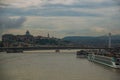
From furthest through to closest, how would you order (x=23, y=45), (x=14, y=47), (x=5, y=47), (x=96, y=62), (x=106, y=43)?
(x=106, y=43) → (x=23, y=45) → (x=14, y=47) → (x=5, y=47) → (x=96, y=62)

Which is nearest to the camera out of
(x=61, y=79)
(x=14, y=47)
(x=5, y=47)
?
(x=61, y=79)

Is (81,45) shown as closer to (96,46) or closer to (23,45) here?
(96,46)

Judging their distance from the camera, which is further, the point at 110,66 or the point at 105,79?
the point at 110,66

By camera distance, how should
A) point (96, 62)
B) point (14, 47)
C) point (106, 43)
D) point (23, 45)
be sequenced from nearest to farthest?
point (96, 62) → point (14, 47) → point (23, 45) → point (106, 43)

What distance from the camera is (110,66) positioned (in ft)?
62.8

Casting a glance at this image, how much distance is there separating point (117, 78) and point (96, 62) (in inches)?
413

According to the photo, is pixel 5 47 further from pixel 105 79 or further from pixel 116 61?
pixel 105 79

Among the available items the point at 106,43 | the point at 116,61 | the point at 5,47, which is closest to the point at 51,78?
the point at 116,61

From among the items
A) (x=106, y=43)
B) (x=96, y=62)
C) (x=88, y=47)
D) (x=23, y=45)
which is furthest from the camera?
(x=106, y=43)

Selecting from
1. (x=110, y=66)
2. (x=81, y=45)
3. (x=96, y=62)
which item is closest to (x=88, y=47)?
(x=81, y=45)

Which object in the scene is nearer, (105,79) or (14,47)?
(105,79)

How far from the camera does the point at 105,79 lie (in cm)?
1302

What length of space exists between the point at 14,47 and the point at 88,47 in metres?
7.50

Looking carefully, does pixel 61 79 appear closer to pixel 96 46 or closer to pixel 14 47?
pixel 14 47
